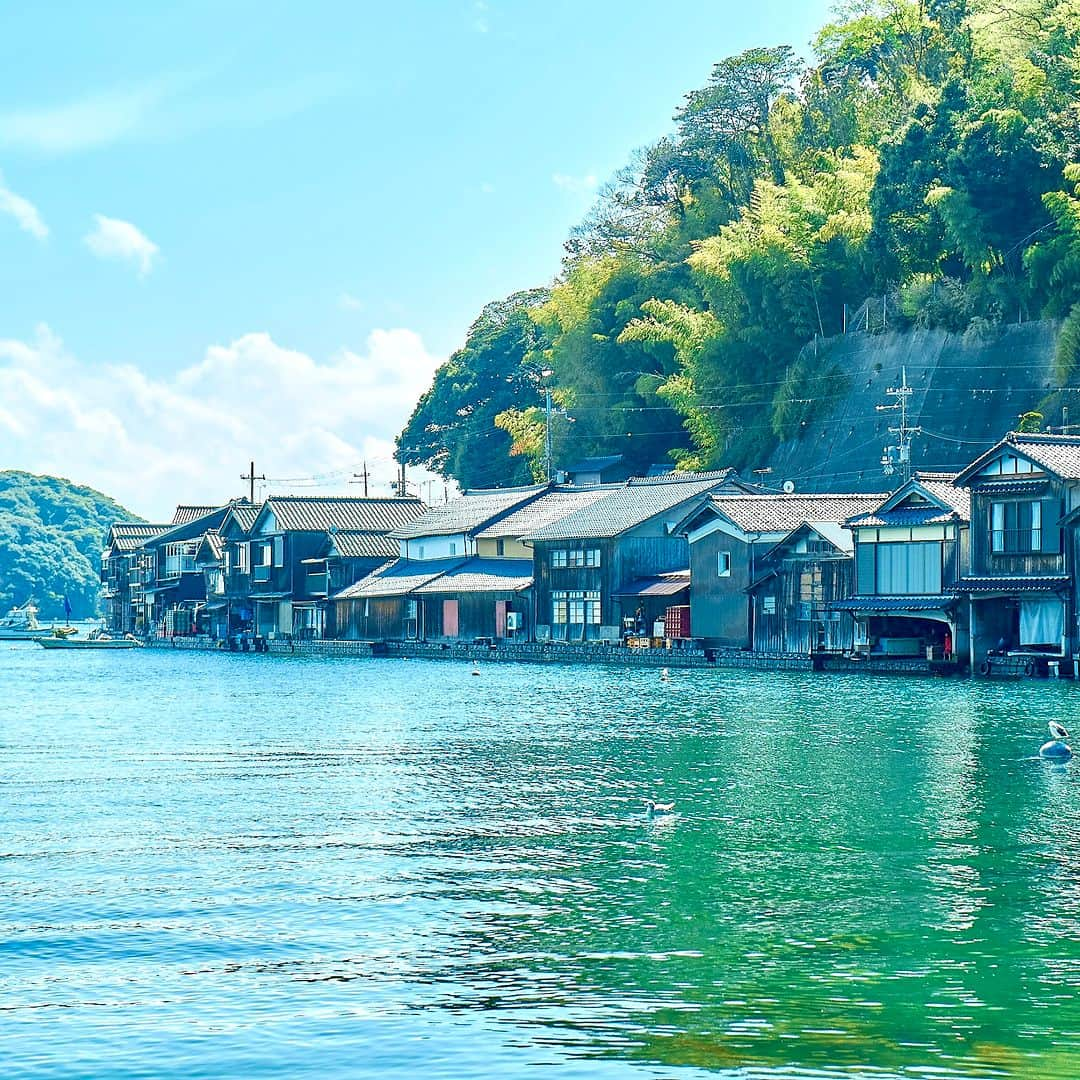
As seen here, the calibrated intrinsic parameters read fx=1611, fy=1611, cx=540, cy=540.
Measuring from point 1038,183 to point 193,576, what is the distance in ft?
206

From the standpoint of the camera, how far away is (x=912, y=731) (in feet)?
110

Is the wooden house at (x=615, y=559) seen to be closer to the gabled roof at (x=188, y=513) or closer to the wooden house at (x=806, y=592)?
the wooden house at (x=806, y=592)

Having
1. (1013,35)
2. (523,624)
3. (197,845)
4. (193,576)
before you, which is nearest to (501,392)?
(193,576)

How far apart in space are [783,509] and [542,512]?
20.1m

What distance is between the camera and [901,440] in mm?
66062

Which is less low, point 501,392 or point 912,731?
point 501,392

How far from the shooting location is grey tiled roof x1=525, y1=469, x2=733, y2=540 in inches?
2655

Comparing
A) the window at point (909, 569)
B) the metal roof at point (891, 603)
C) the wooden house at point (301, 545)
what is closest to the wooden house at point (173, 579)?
the wooden house at point (301, 545)

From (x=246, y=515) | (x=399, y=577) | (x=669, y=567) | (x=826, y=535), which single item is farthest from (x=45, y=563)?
(x=826, y=535)

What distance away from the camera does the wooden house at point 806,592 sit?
179 ft

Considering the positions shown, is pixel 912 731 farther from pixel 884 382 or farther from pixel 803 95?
pixel 803 95

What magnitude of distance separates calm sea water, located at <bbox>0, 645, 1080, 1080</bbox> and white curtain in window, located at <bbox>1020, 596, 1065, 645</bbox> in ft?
45.8

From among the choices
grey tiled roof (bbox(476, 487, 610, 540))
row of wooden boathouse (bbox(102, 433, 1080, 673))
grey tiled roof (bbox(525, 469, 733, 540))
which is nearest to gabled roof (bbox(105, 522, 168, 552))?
row of wooden boathouse (bbox(102, 433, 1080, 673))

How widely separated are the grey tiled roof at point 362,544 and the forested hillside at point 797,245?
1119cm
